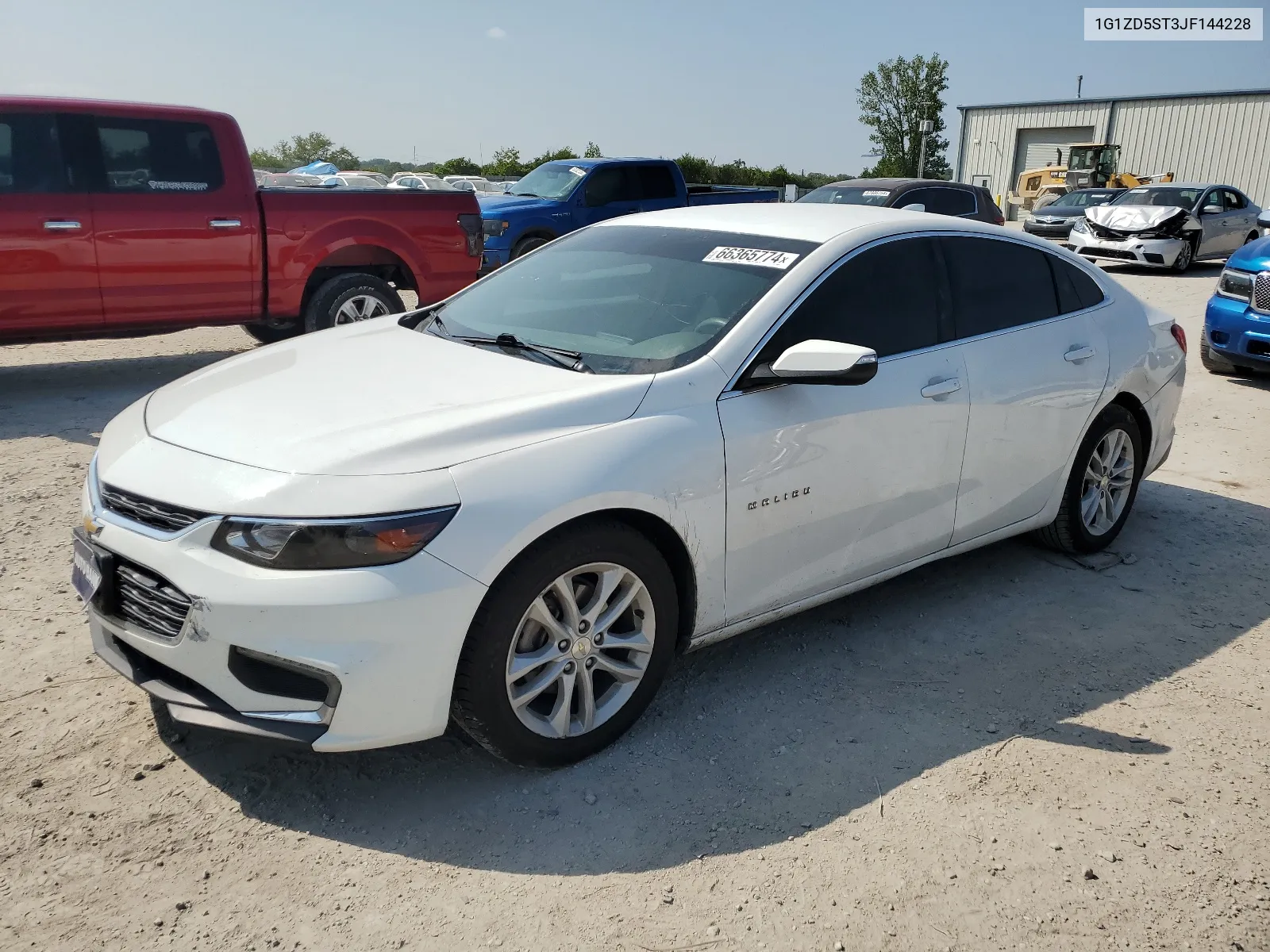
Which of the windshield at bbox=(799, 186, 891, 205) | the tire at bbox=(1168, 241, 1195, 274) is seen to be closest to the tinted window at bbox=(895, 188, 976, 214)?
the windshield at bbox=(799, 186, 891, 205)

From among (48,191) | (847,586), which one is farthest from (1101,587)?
(48,191)

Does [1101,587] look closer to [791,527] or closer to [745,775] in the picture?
[791,527]

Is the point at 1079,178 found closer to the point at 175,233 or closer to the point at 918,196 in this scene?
the point at 918,196

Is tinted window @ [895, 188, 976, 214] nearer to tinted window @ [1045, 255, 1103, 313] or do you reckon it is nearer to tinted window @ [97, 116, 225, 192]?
tinted window @ [97, 116, 225, 192]

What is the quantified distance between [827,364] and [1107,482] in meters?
2.41

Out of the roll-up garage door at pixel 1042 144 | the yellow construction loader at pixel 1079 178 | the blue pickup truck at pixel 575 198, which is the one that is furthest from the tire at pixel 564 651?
the roll-up garage door at pixel 1042 144

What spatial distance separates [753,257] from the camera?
380 cm

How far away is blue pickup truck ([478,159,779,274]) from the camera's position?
44.2 feet

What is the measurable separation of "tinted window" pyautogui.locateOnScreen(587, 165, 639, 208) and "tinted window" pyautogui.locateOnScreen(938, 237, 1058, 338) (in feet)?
34.1

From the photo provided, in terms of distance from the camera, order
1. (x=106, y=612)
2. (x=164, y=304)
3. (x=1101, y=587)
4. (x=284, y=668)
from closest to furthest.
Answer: (x=284, y=668) → (x=106, y=612) → (x=1101, y=587) → (x=164, y=304)

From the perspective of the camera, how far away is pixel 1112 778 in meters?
3.24

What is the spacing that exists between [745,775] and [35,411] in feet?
20.0

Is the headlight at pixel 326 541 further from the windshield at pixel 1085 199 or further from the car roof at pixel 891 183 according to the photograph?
the windshield at pixel 1085 199

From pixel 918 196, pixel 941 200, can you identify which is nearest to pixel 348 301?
pixel 918 196
